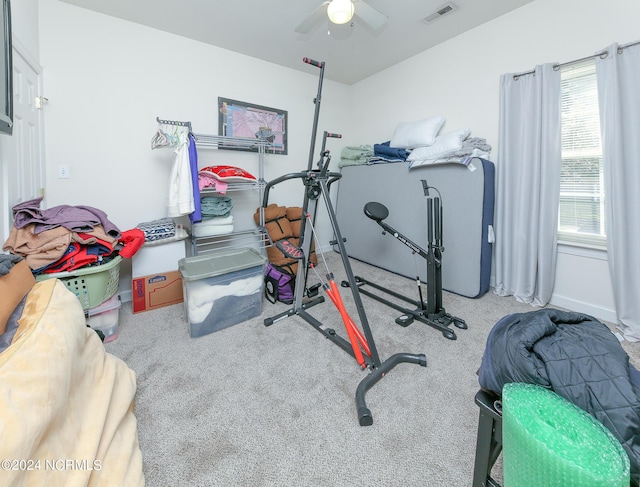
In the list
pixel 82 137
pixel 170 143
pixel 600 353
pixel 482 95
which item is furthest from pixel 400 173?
pixel 82 137

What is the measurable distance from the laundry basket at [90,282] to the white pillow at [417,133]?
2.97 metres

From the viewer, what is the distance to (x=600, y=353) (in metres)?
0.69

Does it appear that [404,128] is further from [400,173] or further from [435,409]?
[435,409]

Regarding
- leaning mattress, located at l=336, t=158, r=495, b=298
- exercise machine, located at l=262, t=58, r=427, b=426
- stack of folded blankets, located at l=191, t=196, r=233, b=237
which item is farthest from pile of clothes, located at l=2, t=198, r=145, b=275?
leaning mattress, located at l=336, t=158, r=495, b=298

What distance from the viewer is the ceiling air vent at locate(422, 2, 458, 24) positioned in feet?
7.79

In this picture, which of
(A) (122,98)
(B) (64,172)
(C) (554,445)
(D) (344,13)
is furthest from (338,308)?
(A) (122,98)

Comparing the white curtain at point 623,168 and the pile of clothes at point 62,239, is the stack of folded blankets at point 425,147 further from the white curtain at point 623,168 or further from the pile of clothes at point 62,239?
the pile of clothes at point 62,239

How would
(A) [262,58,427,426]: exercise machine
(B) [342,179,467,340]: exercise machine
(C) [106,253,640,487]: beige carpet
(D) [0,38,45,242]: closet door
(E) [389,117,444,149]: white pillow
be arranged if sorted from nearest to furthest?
(C) [106,253,640,487]: beige carpet, (A) [262,58,427,426]: exercise machine, (D) [0,38,45,242]: closet door, (B) [342,179,467,340]: exercise machine, (E) [389,117,444,149]: white pillow

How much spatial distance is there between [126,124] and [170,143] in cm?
61

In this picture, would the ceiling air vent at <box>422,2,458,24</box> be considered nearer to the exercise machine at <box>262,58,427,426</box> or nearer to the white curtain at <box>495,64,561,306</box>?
the white curtain at <box>495,64,561,306</box>

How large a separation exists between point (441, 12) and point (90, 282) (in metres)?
3.47

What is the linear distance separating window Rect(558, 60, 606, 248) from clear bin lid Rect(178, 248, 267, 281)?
2548mm

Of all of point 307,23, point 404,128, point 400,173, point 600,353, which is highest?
point 307,23

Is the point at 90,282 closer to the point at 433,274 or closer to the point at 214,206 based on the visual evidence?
the point at 214,206
